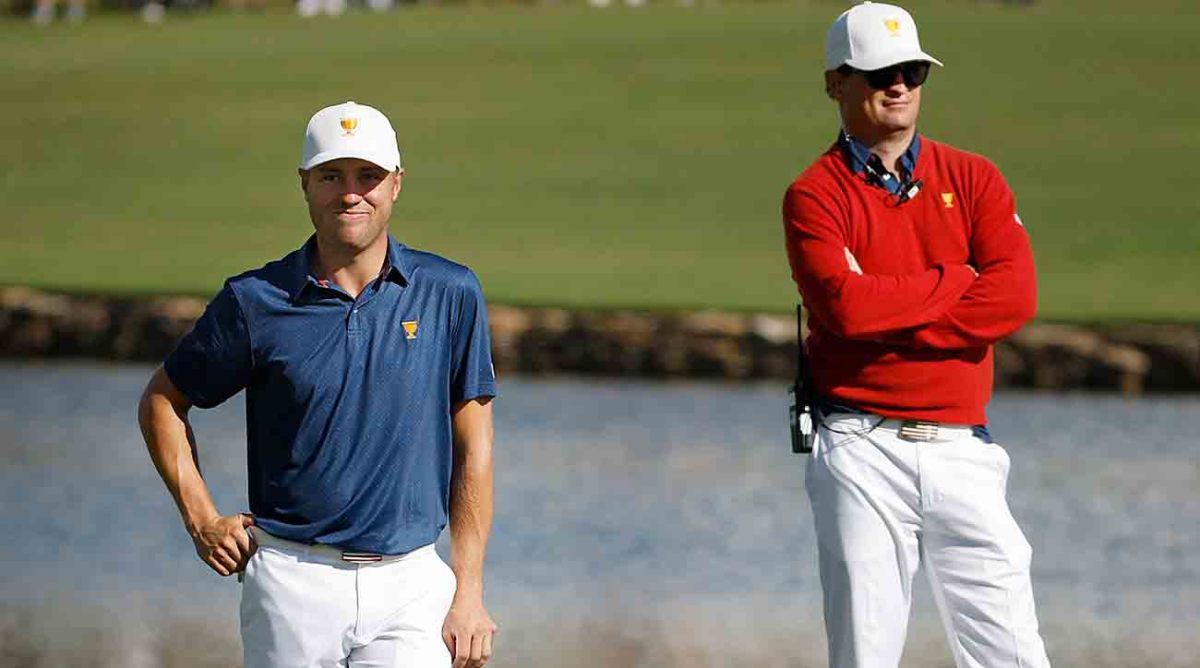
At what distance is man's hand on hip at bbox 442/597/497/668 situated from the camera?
5.43 metres

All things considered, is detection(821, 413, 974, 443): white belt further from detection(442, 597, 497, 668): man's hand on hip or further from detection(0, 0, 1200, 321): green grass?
detection(0, 0, 1200, 321): green grass

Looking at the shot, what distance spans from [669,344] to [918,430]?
52.8ft

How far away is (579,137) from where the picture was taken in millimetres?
40906

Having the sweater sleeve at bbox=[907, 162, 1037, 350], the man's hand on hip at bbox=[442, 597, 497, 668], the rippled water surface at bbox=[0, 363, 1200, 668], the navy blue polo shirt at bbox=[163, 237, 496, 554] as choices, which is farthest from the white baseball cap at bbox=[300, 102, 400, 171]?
the rippled water surface at bbox=[0, 363, 1200, 668]

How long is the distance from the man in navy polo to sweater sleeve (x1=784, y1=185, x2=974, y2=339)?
1243mm

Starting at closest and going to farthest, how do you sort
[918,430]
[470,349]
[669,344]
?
[470,349] → [918,430] → [669,344]

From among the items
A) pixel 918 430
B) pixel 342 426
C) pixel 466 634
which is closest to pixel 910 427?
pixel 918 430

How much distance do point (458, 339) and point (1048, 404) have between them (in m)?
15.2

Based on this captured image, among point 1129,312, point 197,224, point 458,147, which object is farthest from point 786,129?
point 1129,312

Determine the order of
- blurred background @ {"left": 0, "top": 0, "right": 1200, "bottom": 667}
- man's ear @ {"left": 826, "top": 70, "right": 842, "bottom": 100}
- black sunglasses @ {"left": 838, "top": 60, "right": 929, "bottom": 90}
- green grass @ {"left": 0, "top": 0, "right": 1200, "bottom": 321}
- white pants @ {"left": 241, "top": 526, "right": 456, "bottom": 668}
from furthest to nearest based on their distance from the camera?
1. green grass @ {"left": 0, "top": 0, "right": 1200, "bottom": 321}
2. blurred background @ {"left": 0, "top": 0, "right": 1200, "bottom": 667}
3. man's ear @ {"left": 826, "top": 70, "right": 842, "bottom": 100}
4. black sunglasses @ {"left": 838, "top": 60, "right": 929, "bottom": 90}
5. white pants @ {"left": 241, "top": 526, "right": 456, "bottom": 668}

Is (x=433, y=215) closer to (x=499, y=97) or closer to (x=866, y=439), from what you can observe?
(x=499, y=97)

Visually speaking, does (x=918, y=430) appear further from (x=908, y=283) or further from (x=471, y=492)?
(x=471, y=492)

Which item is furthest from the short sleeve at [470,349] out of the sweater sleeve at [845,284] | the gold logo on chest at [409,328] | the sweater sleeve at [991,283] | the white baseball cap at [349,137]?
the sweater sleeve at [991,283]

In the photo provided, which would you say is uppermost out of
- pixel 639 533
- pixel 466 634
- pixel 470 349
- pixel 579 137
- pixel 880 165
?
pixel 880 165
